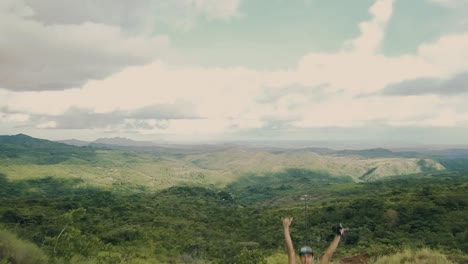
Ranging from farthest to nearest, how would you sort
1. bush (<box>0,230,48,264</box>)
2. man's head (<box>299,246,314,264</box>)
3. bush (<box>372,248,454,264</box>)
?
bush (<box>372,248,454,264</box>) → bush (<box>0,230,48,264</box>) → man's head (<box>299,246,314,264</box>)

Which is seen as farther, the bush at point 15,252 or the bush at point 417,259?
the bush at point 417,259

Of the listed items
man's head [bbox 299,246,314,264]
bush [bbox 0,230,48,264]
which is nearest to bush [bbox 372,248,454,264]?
man's head [bbox 299,246,314,264]

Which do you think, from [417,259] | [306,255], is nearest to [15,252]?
Result: [306,255]

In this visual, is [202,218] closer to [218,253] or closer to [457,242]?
[218,253]

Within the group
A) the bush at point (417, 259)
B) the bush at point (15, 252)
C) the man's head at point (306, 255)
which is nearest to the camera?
the man's head at point (306, 255)

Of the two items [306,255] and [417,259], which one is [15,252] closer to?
[306,255]

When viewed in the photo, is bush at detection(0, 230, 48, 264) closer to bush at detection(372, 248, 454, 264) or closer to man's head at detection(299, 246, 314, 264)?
man's head at detection(299, 246, 314, 264)

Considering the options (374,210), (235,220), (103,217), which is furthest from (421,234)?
(103,217)

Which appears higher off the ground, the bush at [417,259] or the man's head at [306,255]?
the man's head at [306,255]

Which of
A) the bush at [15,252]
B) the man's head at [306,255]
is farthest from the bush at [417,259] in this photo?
the bush at [15,252]

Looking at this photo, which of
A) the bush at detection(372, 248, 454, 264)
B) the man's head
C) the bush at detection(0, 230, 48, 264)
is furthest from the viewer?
the bush at detection(372, 248, 454, 264)

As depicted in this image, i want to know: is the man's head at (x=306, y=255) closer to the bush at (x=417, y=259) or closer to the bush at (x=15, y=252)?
the bush at (x=417, y=259)
